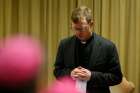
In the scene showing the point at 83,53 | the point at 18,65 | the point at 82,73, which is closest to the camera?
the point at 18,65

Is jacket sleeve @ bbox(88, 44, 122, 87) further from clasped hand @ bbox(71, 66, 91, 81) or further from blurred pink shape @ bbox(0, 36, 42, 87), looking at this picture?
blurred pink shape @ bbox(0, 36, 42, 87)

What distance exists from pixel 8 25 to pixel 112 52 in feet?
6.78

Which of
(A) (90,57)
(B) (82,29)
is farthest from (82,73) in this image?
(B) (82,29)

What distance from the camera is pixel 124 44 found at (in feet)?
10.8

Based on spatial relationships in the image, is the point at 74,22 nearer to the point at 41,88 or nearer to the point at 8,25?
the point at 41,88

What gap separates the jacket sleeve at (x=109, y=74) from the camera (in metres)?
1.73

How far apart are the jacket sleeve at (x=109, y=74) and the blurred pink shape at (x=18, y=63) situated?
150 centimetres

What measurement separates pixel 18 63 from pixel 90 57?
1.57 meters

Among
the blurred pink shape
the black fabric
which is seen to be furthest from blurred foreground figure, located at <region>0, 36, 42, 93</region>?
the black fabric

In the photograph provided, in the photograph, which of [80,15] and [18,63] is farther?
[80,15]

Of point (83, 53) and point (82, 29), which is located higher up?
point (82, 29)

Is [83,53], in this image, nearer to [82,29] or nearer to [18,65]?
[82,29]

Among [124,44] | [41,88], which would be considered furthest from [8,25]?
[41,88]

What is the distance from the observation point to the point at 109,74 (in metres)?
1.76
